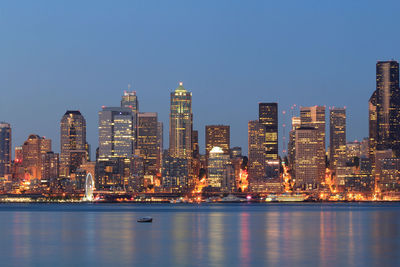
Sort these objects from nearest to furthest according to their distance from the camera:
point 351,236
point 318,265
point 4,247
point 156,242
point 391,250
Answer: point 318,265, point 391,250, point 4,247, point 156,242, point 351,236

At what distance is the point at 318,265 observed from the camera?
218 ft

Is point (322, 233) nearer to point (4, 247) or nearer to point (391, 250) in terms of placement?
point (391, 250)

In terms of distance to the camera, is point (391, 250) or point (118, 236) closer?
point (391, 250)

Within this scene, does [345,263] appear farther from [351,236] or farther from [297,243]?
[351,236]

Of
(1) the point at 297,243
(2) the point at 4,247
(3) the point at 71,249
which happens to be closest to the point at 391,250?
(1) the point at 297,243

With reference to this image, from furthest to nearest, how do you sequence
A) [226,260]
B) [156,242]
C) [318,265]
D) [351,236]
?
[351,236], [156,242], [226,260], [318,265]

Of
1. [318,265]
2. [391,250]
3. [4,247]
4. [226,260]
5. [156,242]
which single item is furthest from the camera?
[156,242]

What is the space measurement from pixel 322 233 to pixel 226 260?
125 feet

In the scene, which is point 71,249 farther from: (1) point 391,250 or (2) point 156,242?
(1) point 391,250

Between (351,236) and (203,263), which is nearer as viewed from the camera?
(203,263)

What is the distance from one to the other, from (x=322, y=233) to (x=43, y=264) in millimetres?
48109

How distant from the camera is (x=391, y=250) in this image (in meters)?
79.1

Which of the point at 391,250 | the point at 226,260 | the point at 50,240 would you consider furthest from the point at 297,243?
the point at 50,240

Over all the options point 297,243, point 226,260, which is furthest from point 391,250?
point 226,260
